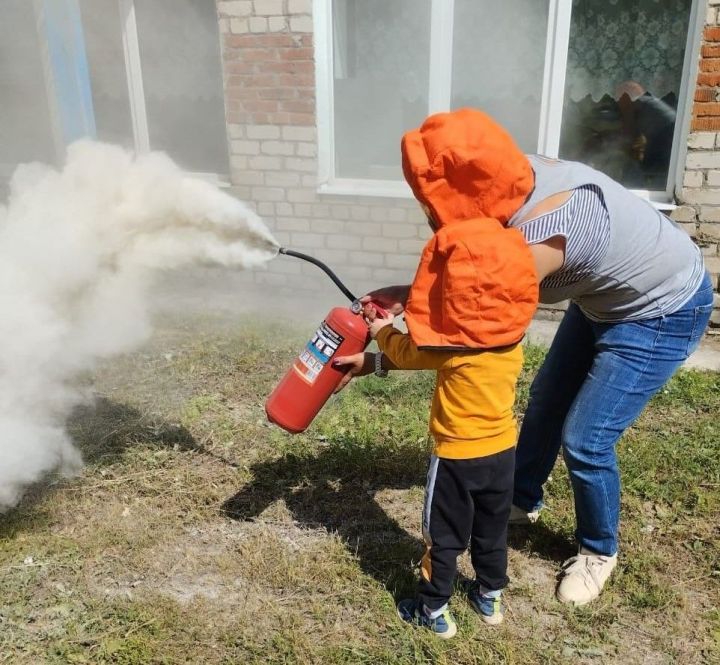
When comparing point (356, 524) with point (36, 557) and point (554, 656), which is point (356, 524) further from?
point (36, 557)

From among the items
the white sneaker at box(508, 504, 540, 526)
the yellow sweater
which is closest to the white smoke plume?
the yellow sweater

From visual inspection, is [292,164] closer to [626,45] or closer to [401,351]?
[626,45]

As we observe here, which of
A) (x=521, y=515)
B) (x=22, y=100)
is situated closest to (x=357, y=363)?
(x=521, y=515)

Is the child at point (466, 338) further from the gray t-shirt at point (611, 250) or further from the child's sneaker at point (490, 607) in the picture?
the gray t-shirt at point (611, 250)

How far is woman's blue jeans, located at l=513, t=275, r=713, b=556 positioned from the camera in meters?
2.29

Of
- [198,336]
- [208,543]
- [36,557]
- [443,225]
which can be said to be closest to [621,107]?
[198,336]

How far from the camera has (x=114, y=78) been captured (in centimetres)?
669

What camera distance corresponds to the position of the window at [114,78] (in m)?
6.32

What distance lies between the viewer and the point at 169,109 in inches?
266

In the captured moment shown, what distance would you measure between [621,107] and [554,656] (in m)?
4.42

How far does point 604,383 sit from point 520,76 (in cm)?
389

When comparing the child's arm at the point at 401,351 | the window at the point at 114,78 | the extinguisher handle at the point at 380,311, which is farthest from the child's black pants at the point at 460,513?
the window at the point at 114,78

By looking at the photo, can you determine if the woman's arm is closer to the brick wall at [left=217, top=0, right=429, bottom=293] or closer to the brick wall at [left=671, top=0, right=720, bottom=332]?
the brick wall at [left=671, top=0, right=720, bottom=332]

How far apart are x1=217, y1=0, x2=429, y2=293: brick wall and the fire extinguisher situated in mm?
3344
